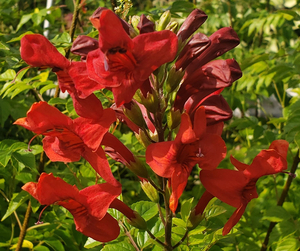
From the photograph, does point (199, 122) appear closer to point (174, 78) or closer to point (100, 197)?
point (174, 78)

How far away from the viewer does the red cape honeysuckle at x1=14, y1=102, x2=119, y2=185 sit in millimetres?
1228

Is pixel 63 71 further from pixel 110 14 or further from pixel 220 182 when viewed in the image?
pixel 220 182

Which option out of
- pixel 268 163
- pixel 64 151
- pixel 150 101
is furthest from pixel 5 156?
pixel 268 163

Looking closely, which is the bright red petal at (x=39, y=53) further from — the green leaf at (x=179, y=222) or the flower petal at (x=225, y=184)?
the green leaf at (x=179, y=222)

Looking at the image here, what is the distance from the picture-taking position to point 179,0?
7.57ft

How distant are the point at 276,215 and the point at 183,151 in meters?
1.01

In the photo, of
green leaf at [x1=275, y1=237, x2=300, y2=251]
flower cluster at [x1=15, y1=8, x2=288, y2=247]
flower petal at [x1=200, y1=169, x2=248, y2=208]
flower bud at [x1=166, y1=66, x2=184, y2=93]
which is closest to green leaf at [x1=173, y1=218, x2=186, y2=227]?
flower cluster at [x1=15, y1=8, x2=288, y2=247]

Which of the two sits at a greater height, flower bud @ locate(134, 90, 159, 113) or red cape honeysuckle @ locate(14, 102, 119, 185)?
flower bud @ locate(134, 90, 159, 113)

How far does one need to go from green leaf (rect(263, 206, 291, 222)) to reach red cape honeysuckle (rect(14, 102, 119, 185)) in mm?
1062

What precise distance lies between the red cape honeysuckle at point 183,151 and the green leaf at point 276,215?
3.11 feet

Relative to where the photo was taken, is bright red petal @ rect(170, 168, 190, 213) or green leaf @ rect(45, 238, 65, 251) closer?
bright red petal @ rect(170, 168, 190, 213)

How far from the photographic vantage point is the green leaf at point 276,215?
1955mm

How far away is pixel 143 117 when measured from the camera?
1.41 metres

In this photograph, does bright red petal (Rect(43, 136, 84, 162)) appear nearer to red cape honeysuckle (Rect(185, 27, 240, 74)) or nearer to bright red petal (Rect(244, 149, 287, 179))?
red cape honeysuckle (Rect(185, 27, 240, 74))
